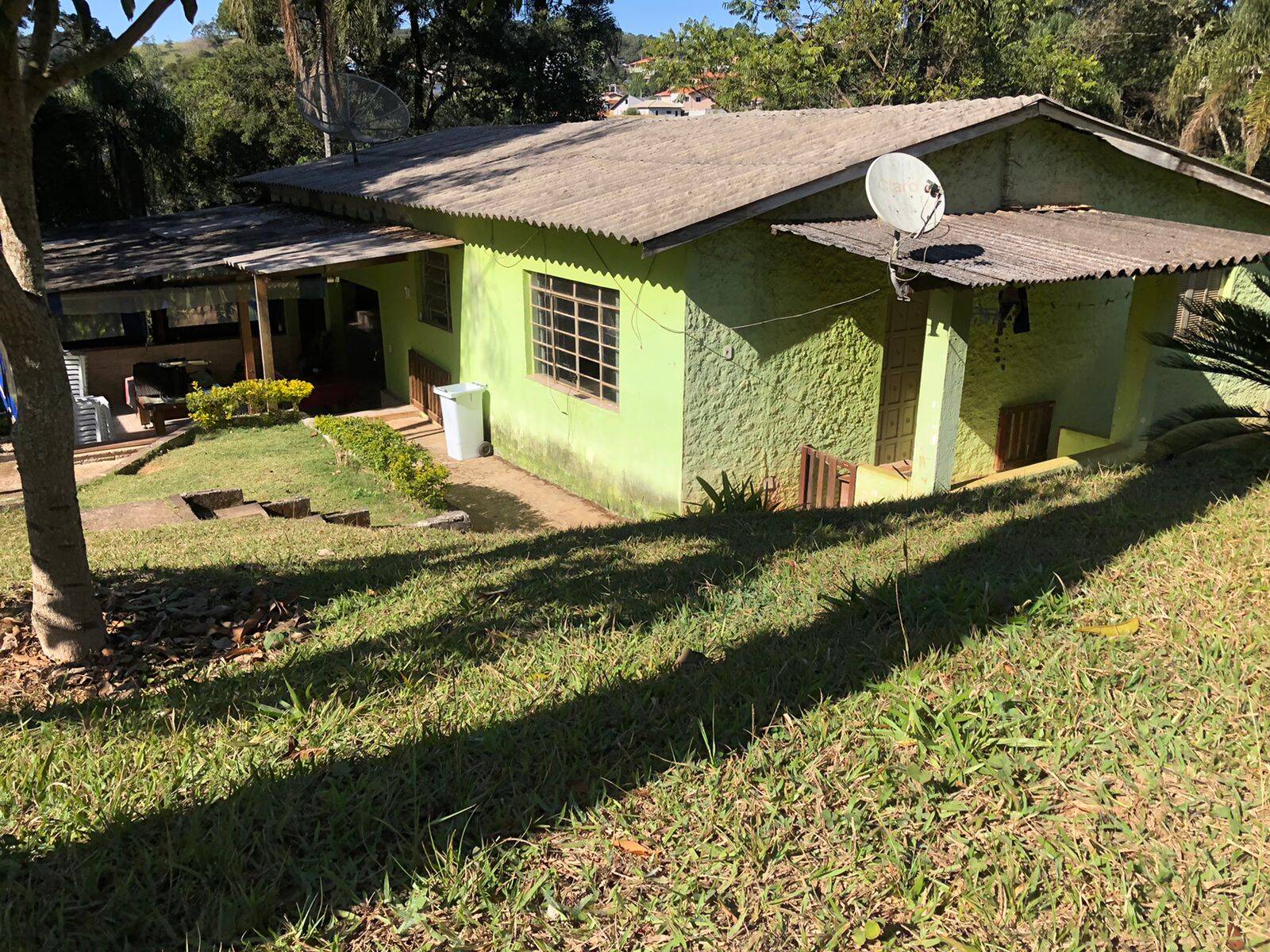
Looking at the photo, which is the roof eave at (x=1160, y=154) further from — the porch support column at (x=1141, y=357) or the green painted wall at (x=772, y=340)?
the porch support column at (x=1141, y=357)

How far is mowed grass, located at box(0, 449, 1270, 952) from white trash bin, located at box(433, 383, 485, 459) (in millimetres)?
8177

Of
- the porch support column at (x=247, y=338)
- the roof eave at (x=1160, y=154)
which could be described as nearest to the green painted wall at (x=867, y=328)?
the roof eave at (x=1160, y=154)

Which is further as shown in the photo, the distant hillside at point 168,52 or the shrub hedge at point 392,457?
the distant hillside at point 168,52

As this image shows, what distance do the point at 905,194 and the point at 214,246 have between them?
11.3m

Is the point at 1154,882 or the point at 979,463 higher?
the point at 1154,882

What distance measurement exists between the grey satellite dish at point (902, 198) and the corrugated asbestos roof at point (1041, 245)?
22 cm

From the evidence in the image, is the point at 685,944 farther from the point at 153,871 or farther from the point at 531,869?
the point at 153,871

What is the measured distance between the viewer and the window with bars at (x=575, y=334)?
10.8 metres

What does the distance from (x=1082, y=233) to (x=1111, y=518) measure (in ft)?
17.7

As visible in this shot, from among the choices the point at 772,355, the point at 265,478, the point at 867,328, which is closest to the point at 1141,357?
the point at 867,328

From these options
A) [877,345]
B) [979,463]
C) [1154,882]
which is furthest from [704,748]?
[979,463]

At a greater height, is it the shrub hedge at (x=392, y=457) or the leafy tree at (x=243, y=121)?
the leafy tree at (x=243, y=121)

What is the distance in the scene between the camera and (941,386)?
9000 millimetres

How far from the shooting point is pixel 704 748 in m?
3.38
